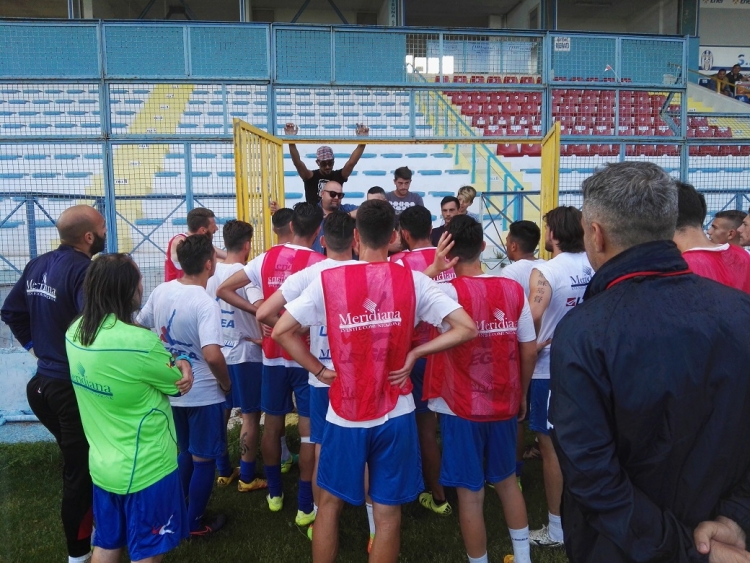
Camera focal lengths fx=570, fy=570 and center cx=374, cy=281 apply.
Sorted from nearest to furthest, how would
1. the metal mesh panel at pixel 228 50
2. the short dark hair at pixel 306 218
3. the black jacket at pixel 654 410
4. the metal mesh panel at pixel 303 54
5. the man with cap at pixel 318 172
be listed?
1. the black jacket at pixel 654 410
2. the short dark hair at pixel 306 218
3. the man with cap at pixel 318 172
4. the metal mesh panel at pixel 303 54
5. the metal mesh panel at pixel 228 50

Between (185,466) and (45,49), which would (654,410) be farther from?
(45,49)

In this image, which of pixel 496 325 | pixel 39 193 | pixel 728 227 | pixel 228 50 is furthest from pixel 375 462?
pixel 228 50

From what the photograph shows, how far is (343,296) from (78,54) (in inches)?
344

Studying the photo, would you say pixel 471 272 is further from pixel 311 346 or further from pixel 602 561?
pixel 602 561

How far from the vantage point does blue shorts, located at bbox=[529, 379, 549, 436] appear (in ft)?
11.8

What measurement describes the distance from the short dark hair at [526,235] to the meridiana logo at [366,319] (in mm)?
1721

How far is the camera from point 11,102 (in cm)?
1182

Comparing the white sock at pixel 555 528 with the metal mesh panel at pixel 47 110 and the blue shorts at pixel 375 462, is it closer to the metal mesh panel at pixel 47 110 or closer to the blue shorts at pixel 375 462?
the blue shorts at pixel 375 462

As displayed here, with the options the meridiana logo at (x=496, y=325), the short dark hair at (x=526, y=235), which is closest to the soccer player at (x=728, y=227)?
the short dark hair at (x=526, y=235)

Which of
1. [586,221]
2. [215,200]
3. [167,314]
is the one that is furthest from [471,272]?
[215,200]

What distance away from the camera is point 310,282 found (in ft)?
9.56

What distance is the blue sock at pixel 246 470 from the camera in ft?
14.3

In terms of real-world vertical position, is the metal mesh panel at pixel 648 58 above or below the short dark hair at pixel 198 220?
above

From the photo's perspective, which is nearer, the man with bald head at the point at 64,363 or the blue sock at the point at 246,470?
the man with bald head at the point at 64,363
